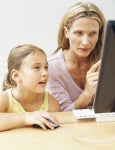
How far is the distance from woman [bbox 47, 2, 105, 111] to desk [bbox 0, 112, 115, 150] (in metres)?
0.33

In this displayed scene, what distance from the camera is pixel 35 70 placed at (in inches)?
46.4

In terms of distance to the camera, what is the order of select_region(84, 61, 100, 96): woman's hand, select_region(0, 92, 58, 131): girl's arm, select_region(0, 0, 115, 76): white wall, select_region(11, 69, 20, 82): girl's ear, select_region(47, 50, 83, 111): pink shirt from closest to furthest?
select_region(0, 92, 58, 131): girl's arm
select_region(84, 61, 100, 96): woman's hand
select_region(11, 69, 20, 82): girl's ear
select_region(47, 50, 83, 111): pink shirt
select_region(0, 0, 115, 76): white wall

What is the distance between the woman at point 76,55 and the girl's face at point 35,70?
0.57 feet

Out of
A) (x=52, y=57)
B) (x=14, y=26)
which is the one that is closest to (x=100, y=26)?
(x=52, y=57)

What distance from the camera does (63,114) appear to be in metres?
1.11

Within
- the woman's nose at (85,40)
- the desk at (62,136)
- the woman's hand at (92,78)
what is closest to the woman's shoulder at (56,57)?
the woman's nose at (85,40)

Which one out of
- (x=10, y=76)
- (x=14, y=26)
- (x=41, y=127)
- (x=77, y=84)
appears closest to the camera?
(x=41, y=127)

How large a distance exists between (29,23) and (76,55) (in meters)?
0.41

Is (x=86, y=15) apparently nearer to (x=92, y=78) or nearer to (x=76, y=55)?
(x=76, y=55)

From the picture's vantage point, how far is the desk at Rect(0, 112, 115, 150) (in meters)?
0.78

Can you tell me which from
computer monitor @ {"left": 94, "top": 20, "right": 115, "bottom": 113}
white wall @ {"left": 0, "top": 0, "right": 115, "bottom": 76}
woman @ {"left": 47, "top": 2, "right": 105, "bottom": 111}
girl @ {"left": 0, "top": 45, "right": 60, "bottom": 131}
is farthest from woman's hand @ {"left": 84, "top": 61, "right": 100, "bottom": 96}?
white wall @ {"left": 0, "top": 0, "right": 115, "bottom": 76}

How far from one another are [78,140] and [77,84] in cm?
59

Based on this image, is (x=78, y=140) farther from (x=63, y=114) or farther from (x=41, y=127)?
(x=63, y=114)

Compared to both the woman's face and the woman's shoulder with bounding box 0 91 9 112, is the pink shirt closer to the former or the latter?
the woman's face
